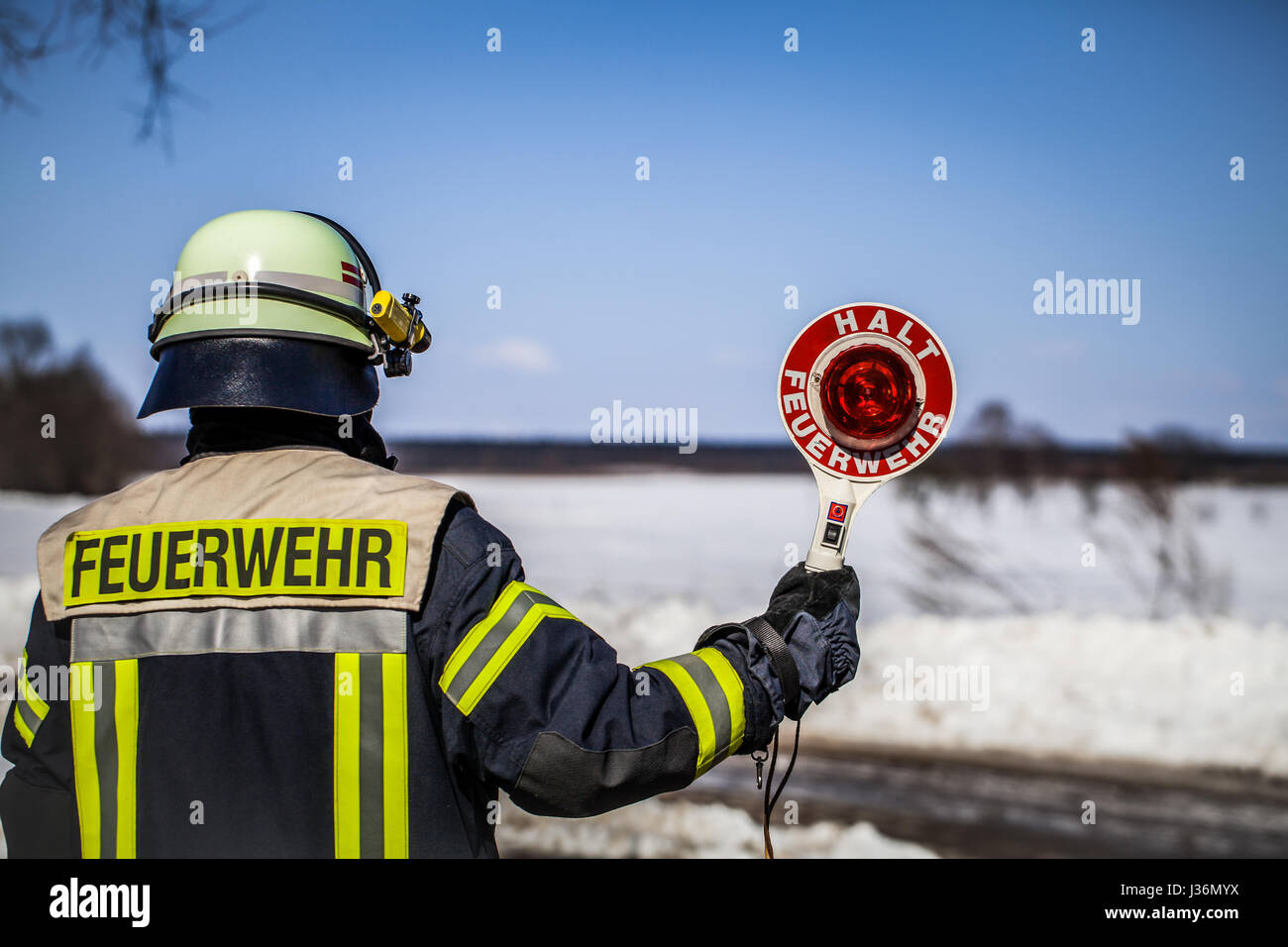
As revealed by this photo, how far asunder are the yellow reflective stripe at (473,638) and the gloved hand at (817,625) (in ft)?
1.74

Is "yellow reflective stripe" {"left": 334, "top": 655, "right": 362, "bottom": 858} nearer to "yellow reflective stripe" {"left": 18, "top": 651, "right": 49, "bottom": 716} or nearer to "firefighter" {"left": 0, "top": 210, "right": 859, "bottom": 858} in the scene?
"firefighter" {"left": 0, "top": 210, "right": 859, "bottom": 858}

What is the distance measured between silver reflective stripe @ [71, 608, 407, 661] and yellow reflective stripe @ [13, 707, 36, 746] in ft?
1.00

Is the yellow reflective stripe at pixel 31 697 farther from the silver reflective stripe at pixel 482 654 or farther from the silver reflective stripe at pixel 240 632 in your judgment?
the silver reflective stripe at pixel 482 654

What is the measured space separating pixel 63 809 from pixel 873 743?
191 inches

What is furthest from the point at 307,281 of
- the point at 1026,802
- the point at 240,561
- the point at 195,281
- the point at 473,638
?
the point at 1026,802

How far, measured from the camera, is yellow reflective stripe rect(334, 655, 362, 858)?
1.71 m

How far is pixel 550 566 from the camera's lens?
1166 cm

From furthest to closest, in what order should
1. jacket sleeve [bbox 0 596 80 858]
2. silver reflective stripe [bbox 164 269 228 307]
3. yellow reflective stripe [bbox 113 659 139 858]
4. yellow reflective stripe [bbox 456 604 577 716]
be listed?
silver reflective stripe [bbox 164 269 228 307] < jacket sleeve [bbox 0 596 80 858] < yellow reflective stripe [bbox 113 659 139 858] < yellow reflective stripe [bbox 456 604 577 716]

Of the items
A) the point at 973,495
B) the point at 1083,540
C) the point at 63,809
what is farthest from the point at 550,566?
the point at 63,809

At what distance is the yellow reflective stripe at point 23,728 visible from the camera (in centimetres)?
198

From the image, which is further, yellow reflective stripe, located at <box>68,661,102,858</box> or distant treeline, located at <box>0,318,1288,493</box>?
distant treeline, located at <box>0,318,1288,493</box>

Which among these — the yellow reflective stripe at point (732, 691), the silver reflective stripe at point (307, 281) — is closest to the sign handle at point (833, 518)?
the yellow reflective stripe at point (732, 691)

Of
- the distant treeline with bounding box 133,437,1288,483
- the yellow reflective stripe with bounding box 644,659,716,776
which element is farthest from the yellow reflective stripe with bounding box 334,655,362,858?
the distant treeline with bounding box 133,437,1288,483

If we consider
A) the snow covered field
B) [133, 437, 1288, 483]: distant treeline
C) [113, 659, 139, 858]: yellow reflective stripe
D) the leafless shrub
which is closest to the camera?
[113, 659, 139, 858]: yellow reflective stripe
